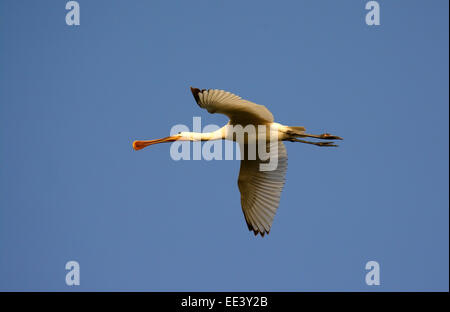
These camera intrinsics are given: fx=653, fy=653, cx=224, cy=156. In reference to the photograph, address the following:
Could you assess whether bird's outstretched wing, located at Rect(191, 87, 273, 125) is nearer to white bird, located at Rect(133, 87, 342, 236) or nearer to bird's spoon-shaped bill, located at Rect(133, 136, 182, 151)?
white bird, located at Rect(133, 87, 342, 236)

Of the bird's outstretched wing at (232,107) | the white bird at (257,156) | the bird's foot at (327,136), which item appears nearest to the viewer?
the bird's outstretched wing at (232,107)

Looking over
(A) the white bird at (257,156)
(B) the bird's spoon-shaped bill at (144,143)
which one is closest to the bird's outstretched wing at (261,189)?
(A) the white bird at (257,156)

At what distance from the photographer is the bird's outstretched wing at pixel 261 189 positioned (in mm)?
10625

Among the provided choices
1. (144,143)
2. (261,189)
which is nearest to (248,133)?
(261,189)

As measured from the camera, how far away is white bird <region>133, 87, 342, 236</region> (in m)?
9.55

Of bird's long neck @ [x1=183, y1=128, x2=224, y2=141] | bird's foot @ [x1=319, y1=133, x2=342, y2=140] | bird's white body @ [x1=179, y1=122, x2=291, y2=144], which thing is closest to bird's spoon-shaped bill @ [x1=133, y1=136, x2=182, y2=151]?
bird's long neck @ [x1=183, y1=128, x2=224, y2=141]

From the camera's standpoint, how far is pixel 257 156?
35.2 feet

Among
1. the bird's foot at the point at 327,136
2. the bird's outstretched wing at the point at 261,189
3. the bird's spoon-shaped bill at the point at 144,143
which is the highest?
the bird's spoon-shaped bill at the point at 144,143

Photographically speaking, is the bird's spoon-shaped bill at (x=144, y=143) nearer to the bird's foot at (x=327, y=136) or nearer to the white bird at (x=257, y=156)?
the white bird at (x=257, y=156)
